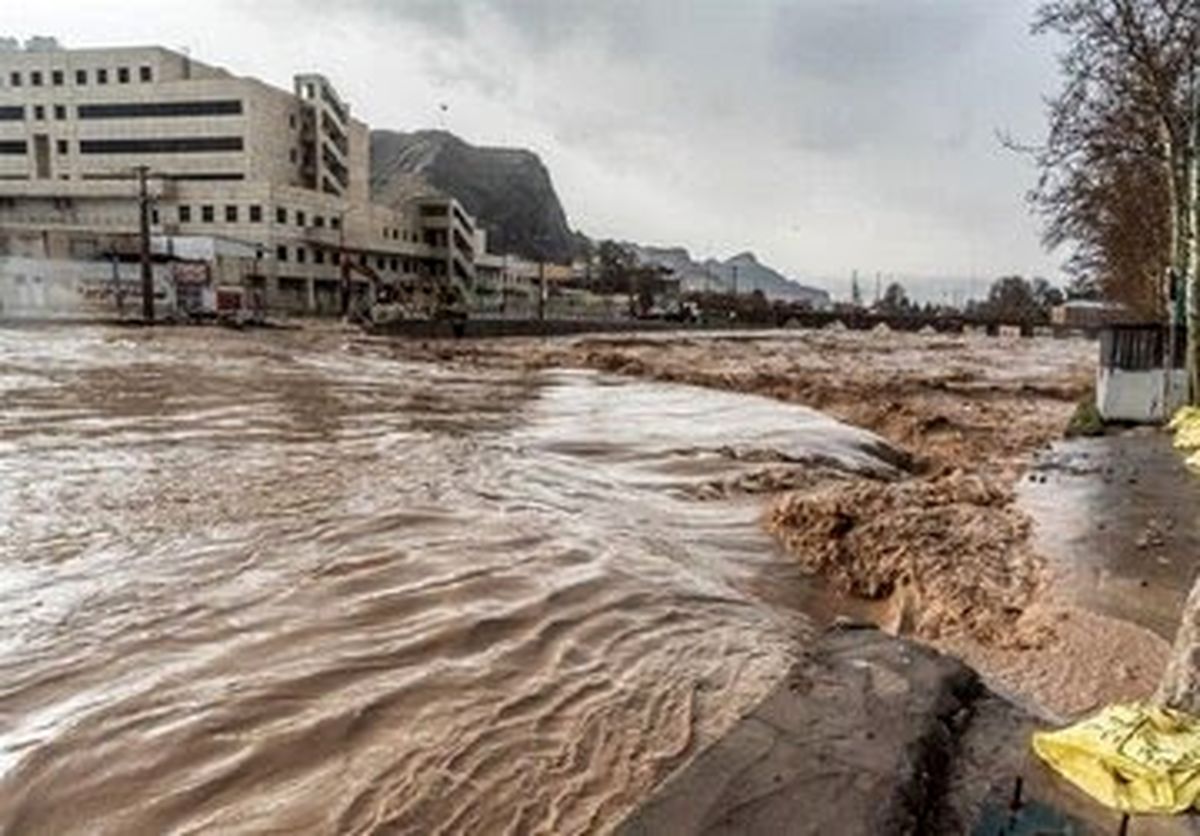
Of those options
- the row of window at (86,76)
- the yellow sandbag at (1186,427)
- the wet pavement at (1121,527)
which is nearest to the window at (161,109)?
the row of window at (86,76)

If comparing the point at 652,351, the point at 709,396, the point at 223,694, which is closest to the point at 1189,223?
the point at 709,396

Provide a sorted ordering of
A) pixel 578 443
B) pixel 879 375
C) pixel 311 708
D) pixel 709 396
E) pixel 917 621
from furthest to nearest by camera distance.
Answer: pixel 879 375 < pixel 709 396 < pixel 578 443 < pixel 917 621 < pixel 311 708

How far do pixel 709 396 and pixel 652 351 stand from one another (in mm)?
21687

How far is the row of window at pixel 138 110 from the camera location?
76875 millimetres

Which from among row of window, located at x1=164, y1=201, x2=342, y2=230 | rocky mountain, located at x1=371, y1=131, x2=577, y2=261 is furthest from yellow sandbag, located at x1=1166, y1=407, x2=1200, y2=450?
rocky mountain, located at x1=371, y1=131, x2=577, y2=261

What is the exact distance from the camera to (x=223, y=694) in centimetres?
521

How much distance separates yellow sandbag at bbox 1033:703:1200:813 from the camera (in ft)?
12.7

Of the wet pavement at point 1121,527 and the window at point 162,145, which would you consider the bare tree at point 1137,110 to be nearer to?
the wet pavement at point 1121,527

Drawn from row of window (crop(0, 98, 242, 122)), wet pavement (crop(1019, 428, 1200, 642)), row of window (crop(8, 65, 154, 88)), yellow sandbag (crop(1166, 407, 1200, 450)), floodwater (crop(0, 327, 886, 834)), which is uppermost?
row of window (crop(8, 65, 154, 88))

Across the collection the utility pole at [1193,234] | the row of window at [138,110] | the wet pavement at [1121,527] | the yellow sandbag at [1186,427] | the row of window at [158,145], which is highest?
the row of window at [138,110]

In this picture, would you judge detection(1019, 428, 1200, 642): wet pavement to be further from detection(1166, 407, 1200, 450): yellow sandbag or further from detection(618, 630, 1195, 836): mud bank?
detection(618, 630, 1195, 836): mud bank

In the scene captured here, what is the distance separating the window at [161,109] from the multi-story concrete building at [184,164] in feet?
0.29

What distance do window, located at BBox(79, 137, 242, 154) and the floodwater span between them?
69819mm

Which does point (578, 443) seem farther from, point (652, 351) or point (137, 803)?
point (652, 351)
